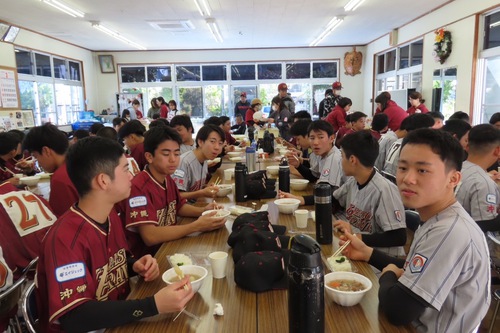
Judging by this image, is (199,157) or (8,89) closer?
(199,157)

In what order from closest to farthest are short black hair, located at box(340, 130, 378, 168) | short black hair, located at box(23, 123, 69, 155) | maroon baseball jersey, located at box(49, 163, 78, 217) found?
short black hair, located at box(340, 130, 378, 168) → maroon baseball jersey, located at box(49, 163, 78, 217) → short black hair, located at box(23, 123, 69, 155)

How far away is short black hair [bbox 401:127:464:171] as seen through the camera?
4.33 feet

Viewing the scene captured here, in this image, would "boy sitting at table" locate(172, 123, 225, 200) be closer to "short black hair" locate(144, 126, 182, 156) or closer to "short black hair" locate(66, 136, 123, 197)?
"short black hair" locate(144, 126, 182, 156)

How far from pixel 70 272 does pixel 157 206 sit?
3.11 ft

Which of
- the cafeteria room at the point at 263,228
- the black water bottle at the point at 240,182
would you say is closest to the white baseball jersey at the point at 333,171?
the cafeteria room at the point at 263,228

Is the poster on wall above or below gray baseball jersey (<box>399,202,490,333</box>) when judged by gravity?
above

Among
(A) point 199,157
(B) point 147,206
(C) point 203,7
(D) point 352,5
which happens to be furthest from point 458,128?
(C) point 203,7

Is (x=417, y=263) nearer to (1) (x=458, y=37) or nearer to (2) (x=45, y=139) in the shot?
(2) (x=45, y=139)

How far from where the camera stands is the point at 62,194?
2354 millimetres

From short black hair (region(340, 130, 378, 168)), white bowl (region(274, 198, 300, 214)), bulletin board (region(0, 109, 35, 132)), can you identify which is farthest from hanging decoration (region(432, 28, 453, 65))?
bulletin board (region(0, 109, 35, 132))

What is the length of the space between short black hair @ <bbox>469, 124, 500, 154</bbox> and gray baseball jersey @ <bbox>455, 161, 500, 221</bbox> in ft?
0.89

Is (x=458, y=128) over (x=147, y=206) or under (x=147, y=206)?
over

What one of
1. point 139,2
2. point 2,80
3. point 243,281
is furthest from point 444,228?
point 2,80

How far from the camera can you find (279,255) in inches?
56.9
